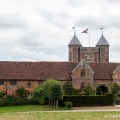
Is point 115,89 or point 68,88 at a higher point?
point 68,88

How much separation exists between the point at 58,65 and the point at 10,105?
16771 mm

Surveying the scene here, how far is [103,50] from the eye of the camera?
111 meters

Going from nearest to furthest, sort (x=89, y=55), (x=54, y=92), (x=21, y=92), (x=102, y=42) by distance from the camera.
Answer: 1. (x=54, y=92)
2. (x=21, y=92)
3. (x=89, y=55)
4. (x=102, y=42)

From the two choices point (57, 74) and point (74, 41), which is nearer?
point (57, 74)

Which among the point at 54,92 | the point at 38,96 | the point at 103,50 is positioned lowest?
the point at 38,96

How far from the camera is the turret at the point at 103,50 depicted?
362ft

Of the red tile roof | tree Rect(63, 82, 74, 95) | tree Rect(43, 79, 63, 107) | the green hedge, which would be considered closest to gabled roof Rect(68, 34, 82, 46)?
the red tile roof

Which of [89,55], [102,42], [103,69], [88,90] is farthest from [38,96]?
[102,42]

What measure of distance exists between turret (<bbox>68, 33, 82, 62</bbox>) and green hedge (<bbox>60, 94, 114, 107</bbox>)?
37738 millimetres

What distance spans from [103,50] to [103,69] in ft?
77.1

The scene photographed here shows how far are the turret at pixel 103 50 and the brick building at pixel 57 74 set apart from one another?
67.3 ft

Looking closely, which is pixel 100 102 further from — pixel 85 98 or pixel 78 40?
pixel 78 40

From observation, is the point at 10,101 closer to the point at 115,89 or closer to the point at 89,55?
the point at 115,89

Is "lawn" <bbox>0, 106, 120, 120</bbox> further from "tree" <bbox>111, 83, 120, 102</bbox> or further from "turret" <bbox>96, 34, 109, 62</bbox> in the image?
"turret" <bbox>96, 34, 109, 62</bbox>
